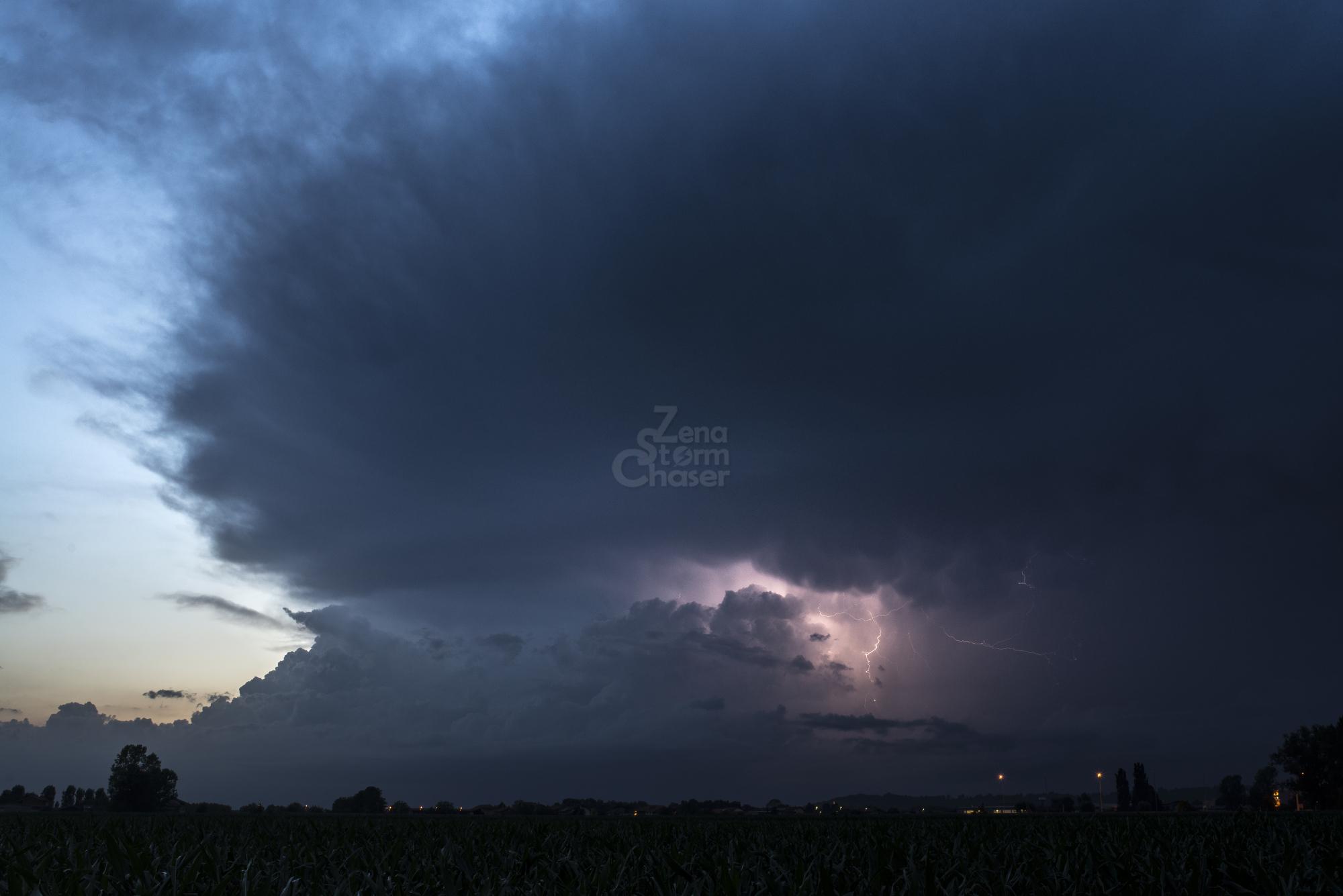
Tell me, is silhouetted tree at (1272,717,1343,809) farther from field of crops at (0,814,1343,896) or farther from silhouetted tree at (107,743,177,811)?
silhouetted tree at (107,743,177,811)

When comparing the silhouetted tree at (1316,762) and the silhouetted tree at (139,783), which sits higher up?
the silhouetted tree at (1316,762)

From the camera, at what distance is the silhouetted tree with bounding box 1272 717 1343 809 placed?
158m

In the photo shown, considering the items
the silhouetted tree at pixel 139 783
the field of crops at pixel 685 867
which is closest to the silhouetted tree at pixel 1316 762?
the field of crops at pixel 685 867

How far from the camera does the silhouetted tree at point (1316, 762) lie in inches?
6235

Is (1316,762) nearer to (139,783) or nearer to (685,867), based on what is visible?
(685,867)

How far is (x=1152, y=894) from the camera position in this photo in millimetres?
11453

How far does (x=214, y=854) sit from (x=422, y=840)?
8.03 m

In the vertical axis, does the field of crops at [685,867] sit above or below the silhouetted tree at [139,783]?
above

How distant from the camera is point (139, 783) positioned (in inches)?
7352

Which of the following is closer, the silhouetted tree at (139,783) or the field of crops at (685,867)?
the field of crops at (685,867)

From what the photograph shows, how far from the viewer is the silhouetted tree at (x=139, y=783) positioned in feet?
607

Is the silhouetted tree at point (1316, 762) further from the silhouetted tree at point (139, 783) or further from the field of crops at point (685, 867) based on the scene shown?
the silhouetted tree at point (139, 783)

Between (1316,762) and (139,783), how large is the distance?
24512cm

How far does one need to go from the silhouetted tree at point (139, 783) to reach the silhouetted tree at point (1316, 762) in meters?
236
